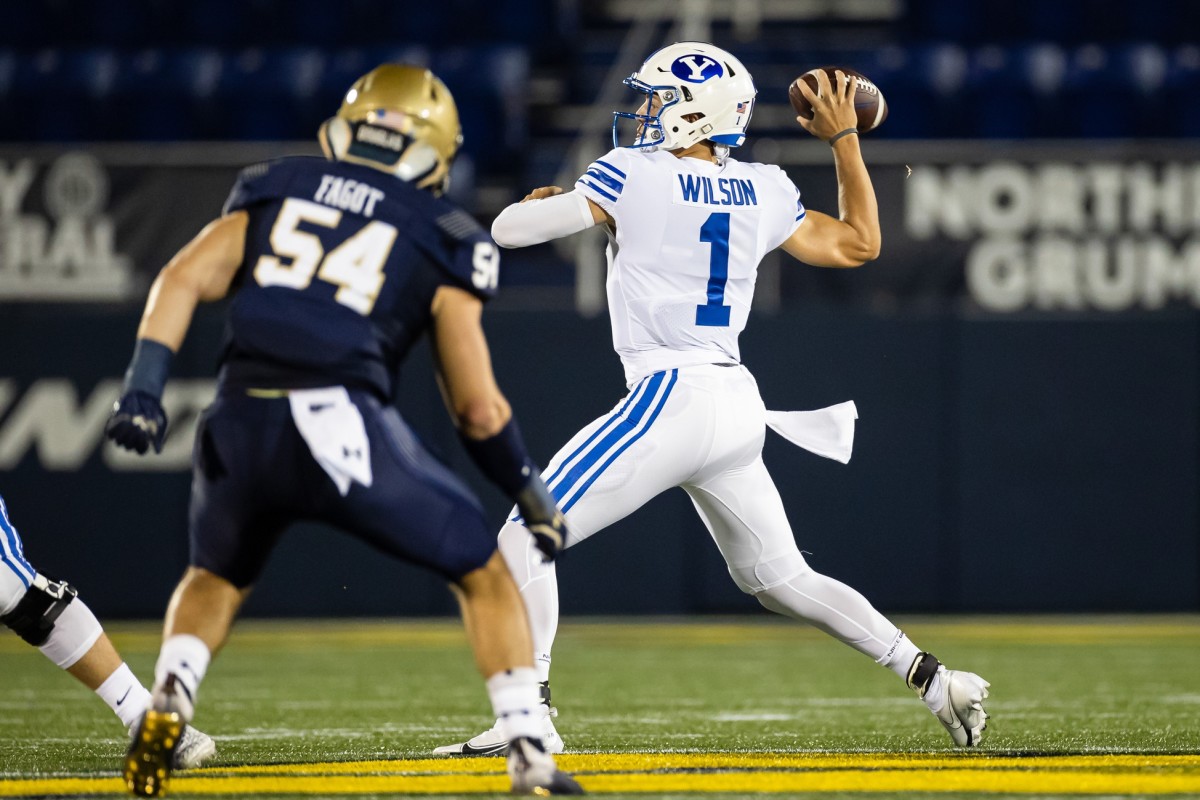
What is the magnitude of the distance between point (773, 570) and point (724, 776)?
84 cm

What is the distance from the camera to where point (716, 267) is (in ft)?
15.5

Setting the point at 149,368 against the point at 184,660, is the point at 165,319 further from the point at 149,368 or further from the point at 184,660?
the point at 184,660

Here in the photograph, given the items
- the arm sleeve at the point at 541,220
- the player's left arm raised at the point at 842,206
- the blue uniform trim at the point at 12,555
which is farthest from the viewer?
the player's left arm raised at the point at 842,206

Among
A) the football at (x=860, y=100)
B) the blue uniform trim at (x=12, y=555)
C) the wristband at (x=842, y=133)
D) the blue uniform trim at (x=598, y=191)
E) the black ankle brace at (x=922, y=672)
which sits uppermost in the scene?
the football at (x=860, y=100)

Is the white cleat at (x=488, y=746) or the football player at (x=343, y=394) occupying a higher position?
the football player at (x=343, y=394)

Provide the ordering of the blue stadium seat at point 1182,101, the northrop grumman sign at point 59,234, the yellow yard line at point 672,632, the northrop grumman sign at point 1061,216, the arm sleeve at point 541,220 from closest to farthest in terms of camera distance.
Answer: the arm sleeve at point 541,220 → the yellow yard line at point 672,632 → the northrop grumman sign at point 59,234 → the northrop grumman sign at point 1061,216 → the blue stadium seat at point 1182,101

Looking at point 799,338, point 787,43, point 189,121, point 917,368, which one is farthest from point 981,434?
point 189,121

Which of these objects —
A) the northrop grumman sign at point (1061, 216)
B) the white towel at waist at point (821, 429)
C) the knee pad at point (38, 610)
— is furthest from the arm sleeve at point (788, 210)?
the northrop grumman sign at point (1061, 216)

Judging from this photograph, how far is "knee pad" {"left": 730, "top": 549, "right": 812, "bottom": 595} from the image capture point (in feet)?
15.6

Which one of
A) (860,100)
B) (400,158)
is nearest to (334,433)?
(400,158)

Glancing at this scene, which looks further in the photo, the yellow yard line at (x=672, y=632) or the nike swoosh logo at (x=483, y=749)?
the yellow yard line at (x=672, y=632)

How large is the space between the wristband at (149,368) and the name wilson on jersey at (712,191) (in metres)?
1.62

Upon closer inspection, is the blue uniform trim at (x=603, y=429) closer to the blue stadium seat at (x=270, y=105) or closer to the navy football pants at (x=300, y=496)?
the navy football pants at (x=300, y=496)

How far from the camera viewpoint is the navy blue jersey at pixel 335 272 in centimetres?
352
